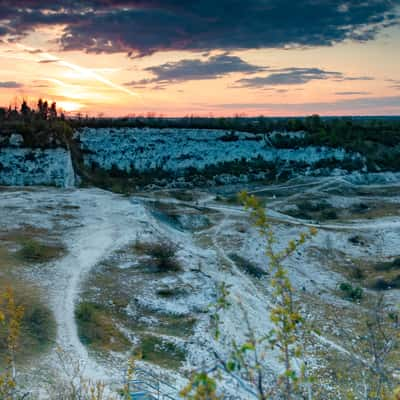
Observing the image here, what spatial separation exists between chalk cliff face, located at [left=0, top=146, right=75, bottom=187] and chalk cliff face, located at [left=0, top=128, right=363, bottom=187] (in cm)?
369

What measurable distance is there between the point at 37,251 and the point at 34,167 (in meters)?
24.2

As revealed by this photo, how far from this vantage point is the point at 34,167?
146 feet

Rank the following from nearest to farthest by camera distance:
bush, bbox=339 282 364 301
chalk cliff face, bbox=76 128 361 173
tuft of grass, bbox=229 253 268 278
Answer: bush, bbox=339 282 364 301 → tuft of grass, bbox=229 253 268 278 → chalk cliff face, bbox=76 128 361 173

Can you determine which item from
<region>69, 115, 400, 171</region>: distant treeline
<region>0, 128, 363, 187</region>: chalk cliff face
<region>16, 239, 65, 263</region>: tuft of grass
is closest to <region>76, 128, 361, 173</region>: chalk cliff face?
<region>0, 128, 363, 187</region>: chalk cliff face

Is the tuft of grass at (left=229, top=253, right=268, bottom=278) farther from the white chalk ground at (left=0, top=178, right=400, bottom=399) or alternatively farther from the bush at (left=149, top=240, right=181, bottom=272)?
the bush at (left=149, top=240, right=181, bottom=272)

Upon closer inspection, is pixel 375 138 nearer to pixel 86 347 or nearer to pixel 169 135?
pixel 169 135

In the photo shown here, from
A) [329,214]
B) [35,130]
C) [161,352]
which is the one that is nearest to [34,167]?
[35,130]

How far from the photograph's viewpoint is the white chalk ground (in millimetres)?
14719

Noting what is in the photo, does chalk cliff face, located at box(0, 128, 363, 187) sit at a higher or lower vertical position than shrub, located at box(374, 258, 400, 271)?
higher

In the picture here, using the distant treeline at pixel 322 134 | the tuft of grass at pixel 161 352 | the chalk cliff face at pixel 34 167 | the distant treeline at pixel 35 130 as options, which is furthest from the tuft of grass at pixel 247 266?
the distant treeline at pixel 322 134

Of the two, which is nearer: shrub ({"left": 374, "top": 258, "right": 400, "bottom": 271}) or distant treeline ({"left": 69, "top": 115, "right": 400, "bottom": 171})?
shrub ({"left": 374, "top": 258, "right": 400, "bottom": 271})

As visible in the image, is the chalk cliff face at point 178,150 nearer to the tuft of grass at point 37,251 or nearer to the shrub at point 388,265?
the tuft of grass at point 37,251

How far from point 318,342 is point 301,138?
172 feet

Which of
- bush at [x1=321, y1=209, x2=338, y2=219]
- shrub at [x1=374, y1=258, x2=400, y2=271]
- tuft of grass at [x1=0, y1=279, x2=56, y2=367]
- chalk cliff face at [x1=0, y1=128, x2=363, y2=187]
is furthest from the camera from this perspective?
chalk cliff face at [x1=0, y1=128, x2=363, y2=187]
